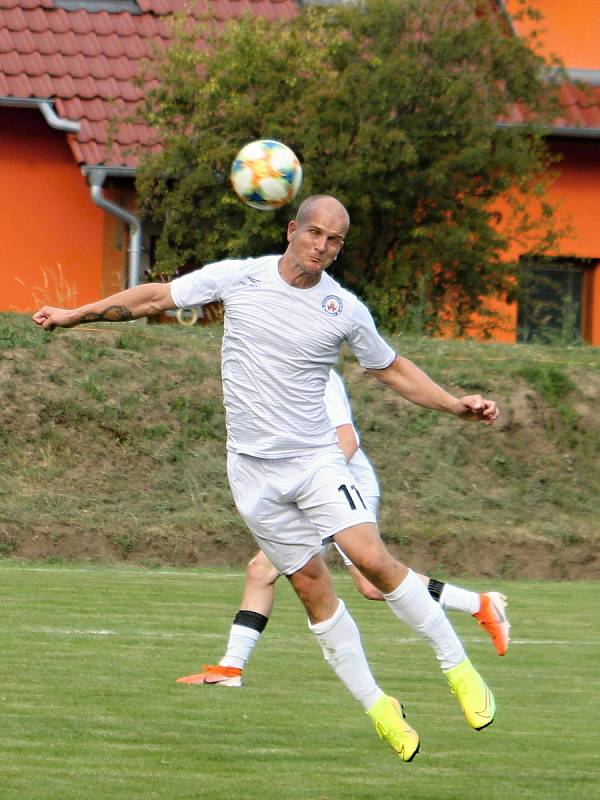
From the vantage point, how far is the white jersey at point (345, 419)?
10.5m

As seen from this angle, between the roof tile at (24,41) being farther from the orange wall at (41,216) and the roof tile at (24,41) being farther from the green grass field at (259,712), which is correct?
the green grass field at (259,712)

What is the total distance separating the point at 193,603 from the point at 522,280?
11611 millimetres

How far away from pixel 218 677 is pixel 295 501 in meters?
2.21

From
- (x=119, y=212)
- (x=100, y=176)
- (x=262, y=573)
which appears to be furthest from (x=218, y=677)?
(x=100, y=176)

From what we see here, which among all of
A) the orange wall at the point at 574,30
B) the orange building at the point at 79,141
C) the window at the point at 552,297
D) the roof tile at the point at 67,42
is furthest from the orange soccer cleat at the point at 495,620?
the orange wall at the point at 574,30

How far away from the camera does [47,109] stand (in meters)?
24.1

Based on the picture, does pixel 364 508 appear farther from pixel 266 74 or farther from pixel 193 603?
pixel 266 74

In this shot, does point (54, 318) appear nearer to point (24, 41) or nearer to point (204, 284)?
point (204, 284)

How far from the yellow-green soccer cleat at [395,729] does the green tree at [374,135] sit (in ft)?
47.6

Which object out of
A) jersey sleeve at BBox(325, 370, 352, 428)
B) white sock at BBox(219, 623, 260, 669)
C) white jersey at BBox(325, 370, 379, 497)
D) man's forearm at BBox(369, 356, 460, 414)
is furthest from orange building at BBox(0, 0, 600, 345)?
man's forearm at BBox(369, 356, 460, 414)

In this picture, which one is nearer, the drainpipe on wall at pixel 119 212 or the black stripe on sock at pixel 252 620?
the black stripe on sock at pixel 252 620

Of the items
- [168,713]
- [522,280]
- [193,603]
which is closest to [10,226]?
[522,280]

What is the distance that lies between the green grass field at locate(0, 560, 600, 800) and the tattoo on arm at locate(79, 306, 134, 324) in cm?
188

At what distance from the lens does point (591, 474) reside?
20906 millimetres
